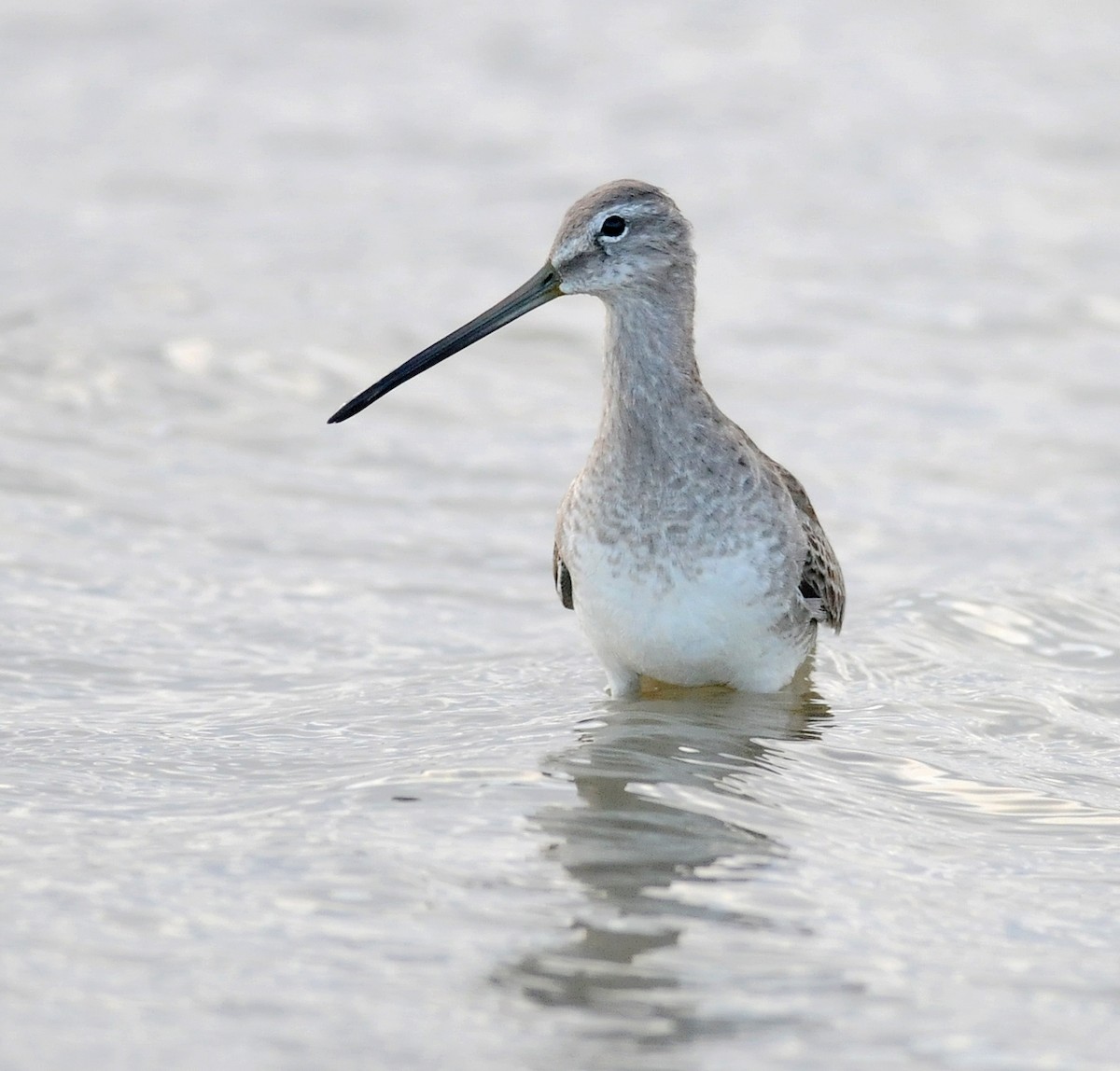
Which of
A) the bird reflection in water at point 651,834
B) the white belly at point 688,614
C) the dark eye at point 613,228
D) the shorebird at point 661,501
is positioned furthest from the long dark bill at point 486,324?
the bird reflection in water at point 651,834

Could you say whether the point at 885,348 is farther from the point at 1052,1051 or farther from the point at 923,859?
the point at 1052,1051

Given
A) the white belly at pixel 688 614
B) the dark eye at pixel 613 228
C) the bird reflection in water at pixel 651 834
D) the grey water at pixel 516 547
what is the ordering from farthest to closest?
the dark eye at pixel 613 228 → the white belly at pixel 688 614 → the grey water at pixel 516 547 → the bird reflection in water at pixel 651 834

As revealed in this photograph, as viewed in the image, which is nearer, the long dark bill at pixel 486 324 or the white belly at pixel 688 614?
the white belly at pixel 688 614

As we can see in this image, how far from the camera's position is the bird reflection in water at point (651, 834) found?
4.79 m

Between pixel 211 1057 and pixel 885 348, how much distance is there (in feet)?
29.5

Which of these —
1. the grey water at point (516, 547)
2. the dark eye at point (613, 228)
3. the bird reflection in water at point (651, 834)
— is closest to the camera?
the bird reflection in water at point (651, 834)

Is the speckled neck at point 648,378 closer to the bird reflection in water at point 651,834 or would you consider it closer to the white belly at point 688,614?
the white belly at point 688,614

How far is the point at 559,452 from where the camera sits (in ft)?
36.7

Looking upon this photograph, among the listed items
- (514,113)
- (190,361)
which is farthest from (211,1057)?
(514,113)

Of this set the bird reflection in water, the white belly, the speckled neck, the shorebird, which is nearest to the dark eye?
the shorebird

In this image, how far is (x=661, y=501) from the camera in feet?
22.6

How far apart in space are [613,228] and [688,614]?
1.40 metres

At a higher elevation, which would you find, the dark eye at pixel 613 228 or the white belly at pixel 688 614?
the dark eye at pixel 613 228

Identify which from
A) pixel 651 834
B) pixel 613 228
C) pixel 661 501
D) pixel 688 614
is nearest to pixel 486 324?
pixel 613 228
